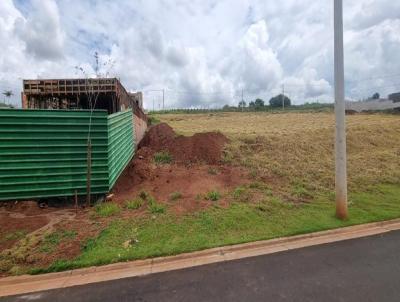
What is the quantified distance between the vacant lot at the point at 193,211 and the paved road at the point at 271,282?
26.5 inches

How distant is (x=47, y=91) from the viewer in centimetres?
1488

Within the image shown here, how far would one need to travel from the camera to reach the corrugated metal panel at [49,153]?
7.16 m

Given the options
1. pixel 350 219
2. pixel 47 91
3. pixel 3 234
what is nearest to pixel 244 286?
pixel 350 219

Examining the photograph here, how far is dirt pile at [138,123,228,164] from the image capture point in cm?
1200

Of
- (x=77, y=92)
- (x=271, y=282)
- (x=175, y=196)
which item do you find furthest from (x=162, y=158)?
(x=271, y=282)

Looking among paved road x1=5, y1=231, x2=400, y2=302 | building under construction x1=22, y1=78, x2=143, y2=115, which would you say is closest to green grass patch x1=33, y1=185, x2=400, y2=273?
paved road x1=5, y1=231, x2=400, y2=302

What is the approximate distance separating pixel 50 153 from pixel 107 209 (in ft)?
6.22

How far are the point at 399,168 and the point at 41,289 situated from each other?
1200cm

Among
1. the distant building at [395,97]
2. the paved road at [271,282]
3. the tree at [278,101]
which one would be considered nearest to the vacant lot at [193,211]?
the paved road at [271,282]

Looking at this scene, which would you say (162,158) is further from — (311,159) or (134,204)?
(311,159)

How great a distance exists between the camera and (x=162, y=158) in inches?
473

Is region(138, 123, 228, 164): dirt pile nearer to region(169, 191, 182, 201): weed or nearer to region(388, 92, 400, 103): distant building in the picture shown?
region(169, 191, 182, 201): weed

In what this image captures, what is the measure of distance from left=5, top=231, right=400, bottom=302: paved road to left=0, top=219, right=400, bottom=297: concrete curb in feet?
0.58

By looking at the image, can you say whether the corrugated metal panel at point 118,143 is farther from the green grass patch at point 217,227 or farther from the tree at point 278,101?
the tree at point 278,101
